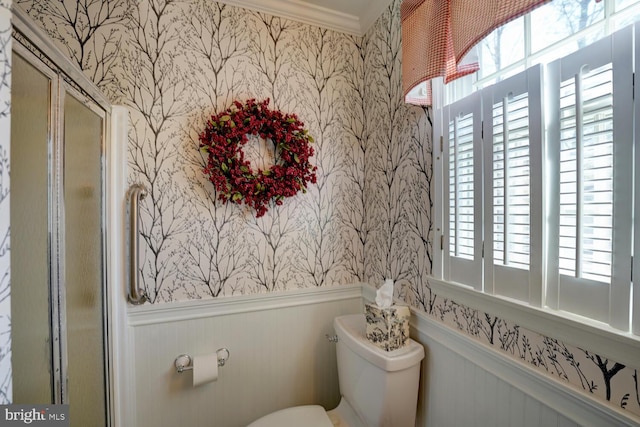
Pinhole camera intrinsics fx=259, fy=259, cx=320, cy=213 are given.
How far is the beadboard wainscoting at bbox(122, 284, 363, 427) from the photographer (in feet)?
4.00

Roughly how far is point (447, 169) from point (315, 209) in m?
0.74

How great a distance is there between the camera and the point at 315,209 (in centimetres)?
149

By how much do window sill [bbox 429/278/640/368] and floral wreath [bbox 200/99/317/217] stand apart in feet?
3.04

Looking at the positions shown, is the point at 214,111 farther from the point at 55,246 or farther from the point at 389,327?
the point at 389,327

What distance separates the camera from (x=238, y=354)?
1.35m

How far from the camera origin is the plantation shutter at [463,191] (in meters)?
0.85

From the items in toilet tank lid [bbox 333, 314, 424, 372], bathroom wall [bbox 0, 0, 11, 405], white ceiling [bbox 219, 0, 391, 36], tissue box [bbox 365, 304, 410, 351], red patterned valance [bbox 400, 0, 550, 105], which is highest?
white ceiling [bbox 219, 0, 391, 36]

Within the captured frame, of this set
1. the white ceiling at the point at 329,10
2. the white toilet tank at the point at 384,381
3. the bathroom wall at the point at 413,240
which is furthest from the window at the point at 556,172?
the white ceiling at the point at 329,10

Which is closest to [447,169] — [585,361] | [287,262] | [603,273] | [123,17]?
[603,273]

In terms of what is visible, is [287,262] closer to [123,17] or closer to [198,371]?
[198,371]

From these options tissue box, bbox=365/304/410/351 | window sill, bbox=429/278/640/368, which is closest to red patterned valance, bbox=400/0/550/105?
window sill, bbox=429/278/640/368

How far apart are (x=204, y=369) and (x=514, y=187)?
4.70 ft

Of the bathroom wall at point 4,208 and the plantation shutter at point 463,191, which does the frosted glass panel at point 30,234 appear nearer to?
the bathroom wall at point 4,208

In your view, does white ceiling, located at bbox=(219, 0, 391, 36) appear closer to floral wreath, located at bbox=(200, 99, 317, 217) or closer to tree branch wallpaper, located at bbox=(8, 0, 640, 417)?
tree branch wallpaper, located at bbox=(8, 0, 640, 417)
